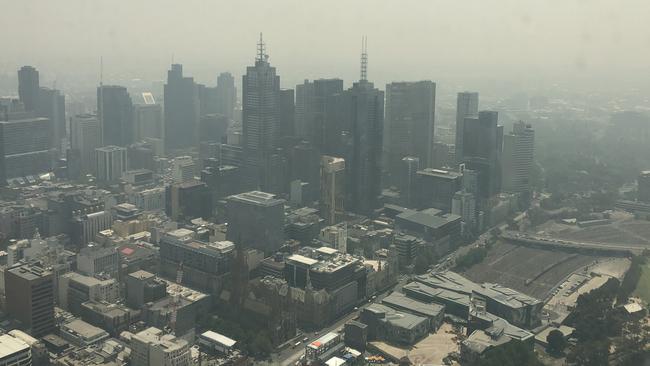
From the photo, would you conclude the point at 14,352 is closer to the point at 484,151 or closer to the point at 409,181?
the point at 409,181

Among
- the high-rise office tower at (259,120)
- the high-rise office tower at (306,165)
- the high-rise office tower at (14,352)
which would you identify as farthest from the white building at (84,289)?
the high-rise office tower at (306,165)

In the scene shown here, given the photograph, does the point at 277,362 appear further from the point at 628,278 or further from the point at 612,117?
the point at 612,117

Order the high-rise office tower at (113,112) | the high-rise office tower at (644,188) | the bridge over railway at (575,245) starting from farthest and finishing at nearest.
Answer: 1. the high-rise office tower at (113,112)
2. the high-rise office tower at (644,188)
3. the bridge over railway at (575,245)

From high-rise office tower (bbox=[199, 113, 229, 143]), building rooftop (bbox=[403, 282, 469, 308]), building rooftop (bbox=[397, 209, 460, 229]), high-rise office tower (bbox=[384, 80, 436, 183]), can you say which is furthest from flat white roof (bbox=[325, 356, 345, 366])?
high-rise office tower (bbox=[199, 113, 229, 143])

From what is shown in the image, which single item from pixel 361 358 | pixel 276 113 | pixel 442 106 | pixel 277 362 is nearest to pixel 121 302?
pixel 277 362

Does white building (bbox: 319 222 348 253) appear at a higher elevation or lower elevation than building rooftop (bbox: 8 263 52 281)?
lower

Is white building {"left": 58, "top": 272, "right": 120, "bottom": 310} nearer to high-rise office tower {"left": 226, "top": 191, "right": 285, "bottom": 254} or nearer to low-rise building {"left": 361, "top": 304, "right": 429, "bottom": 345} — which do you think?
high-rise office tower {"left": 226, "top": 191, "right": 285, "bottom": 254}

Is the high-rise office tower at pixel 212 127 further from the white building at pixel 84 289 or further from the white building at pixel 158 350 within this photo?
the white building at pixel 158 350
